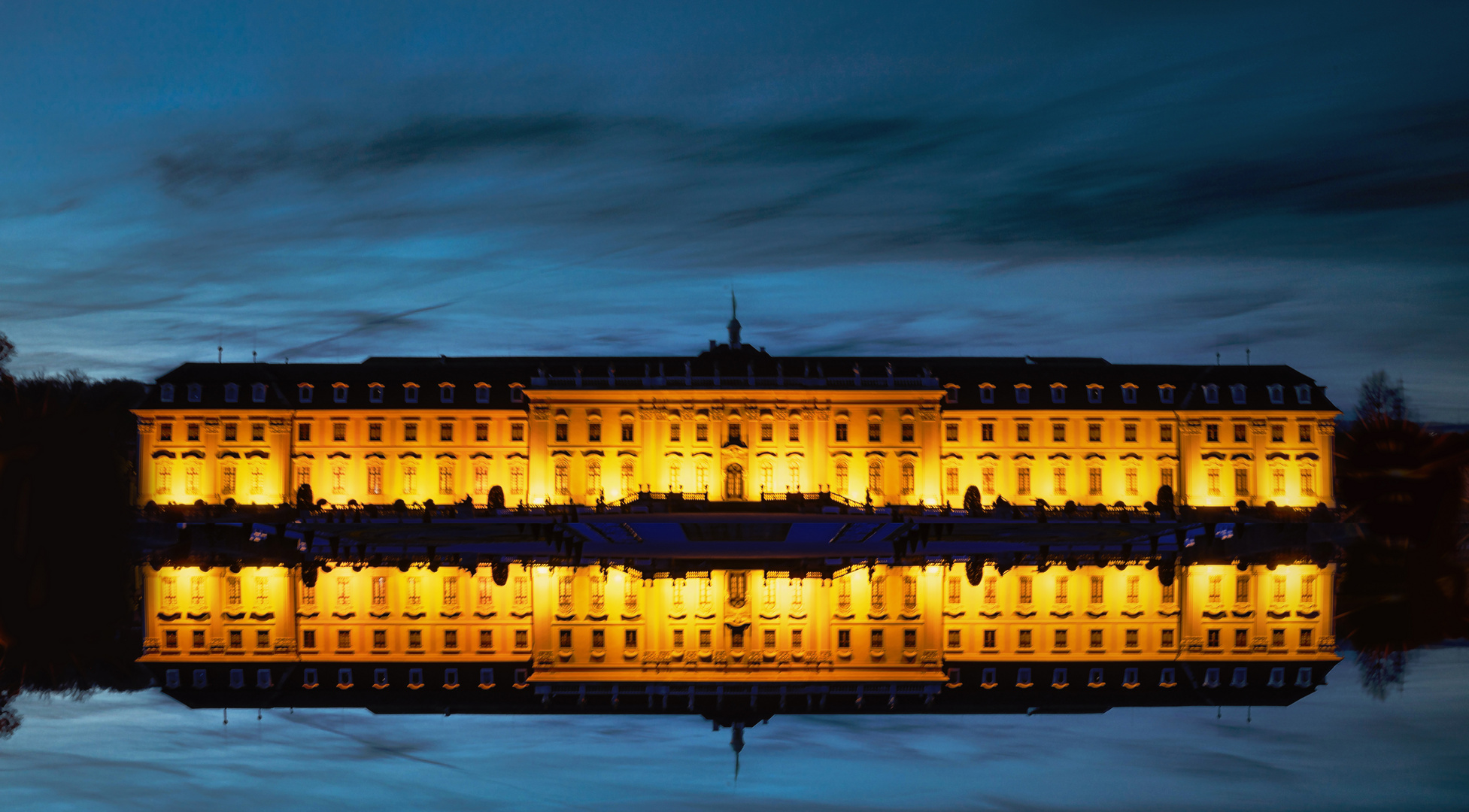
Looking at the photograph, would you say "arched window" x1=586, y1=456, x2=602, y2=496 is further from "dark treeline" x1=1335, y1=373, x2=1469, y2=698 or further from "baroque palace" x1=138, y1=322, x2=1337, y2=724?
"dark treeline" x1=1335, y1=373, x2=1469, y2=698

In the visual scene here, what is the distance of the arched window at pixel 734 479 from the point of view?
7094cm

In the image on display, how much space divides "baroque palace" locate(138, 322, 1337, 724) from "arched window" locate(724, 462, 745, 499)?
137 mm

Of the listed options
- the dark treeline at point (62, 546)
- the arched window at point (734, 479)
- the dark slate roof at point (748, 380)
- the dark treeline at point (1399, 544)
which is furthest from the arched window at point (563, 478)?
the dark treeline at point (1399, 544)

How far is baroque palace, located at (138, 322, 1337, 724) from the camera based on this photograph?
20.9 meters

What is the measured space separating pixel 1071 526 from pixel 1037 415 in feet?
62.9

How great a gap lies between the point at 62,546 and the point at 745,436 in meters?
36.6

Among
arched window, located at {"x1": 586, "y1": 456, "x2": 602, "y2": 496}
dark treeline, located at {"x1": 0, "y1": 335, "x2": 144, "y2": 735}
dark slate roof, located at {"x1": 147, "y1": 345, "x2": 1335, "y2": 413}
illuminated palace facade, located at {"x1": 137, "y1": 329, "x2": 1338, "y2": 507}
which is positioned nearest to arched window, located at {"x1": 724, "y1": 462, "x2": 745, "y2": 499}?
illuminated palace facade, located at {"x1": 137, "y1": 329, "x2": 1338, "y2": 507}

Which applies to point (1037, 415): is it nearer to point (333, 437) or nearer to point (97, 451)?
point (333, 437)

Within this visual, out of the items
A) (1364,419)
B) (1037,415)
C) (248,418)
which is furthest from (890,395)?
(248,418)

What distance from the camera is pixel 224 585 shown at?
107 ft

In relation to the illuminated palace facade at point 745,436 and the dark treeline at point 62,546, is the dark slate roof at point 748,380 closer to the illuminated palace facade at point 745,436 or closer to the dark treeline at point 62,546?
the illuminated palace facade at point 745,436

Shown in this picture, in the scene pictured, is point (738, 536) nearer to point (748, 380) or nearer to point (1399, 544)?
point (748, 380)

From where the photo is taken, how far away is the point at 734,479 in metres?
71.1

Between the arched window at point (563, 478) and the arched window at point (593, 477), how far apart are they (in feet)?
3.33
